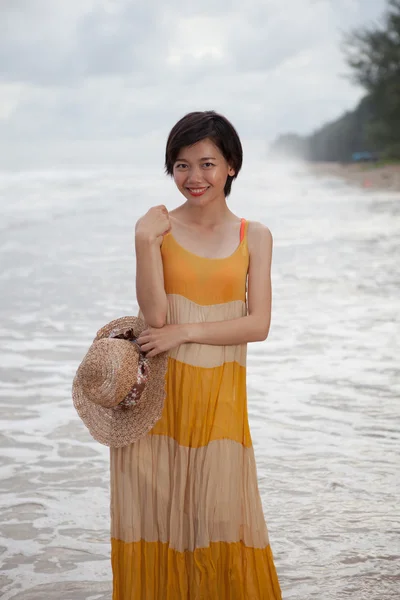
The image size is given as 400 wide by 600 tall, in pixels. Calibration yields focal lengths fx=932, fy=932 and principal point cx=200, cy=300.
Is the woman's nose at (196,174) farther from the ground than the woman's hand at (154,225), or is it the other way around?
the woman's nose at (196,174)

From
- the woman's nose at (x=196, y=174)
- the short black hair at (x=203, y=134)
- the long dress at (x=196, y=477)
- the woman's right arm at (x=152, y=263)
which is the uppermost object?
the short black hair at (x=203, y=134)

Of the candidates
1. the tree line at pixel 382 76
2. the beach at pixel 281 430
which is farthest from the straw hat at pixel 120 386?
the tree line at pixel 382 76

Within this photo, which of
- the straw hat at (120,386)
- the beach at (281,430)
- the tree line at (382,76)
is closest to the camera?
the straw hat at (120,386)

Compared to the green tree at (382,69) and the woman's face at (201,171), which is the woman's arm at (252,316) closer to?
the woman's face at (201,171)

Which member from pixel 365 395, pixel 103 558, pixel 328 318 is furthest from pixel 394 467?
pixel 328 318

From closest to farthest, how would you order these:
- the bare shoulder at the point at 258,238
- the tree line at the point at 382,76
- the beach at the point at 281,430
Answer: the bare shoulder at the point at 258,238, the beach at the point at 281,430, the tree line at the point at 382,76

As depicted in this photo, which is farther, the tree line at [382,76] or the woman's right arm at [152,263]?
the tree line at [382,76]

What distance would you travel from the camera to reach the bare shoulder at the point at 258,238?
273cm

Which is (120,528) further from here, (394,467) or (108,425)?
(394,467)

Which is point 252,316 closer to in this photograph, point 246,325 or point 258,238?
point 246,325

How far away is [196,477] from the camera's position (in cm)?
270

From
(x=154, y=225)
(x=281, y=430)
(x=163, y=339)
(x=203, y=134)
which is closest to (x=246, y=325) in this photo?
(x=163, y=339)

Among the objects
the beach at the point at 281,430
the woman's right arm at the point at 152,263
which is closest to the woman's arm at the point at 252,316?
the woman's right arm at the point at 152,263

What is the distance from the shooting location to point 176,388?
270cm
